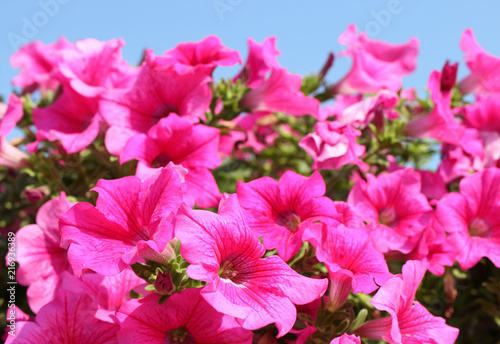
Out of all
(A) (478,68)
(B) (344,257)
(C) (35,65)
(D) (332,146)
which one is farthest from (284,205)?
(C) (35,65)

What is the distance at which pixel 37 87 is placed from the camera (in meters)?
2.06

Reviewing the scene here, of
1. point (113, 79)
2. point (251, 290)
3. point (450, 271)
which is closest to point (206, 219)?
point (251, 290)

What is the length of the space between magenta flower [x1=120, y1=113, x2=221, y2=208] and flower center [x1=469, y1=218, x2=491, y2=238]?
0.76m

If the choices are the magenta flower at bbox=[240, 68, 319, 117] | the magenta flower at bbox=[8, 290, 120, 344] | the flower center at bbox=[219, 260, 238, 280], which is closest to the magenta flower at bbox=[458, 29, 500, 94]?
the magenta flower at bbox=[240, 68, 319, 117]

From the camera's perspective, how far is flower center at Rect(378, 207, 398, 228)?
144cm

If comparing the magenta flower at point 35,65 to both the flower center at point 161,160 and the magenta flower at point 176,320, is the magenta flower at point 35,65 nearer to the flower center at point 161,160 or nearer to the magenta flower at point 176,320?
the flower center at point 161,160

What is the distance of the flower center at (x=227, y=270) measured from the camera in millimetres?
1013

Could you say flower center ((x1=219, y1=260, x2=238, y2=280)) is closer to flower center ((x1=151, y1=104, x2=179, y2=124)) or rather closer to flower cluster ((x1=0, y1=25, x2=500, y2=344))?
flower cluster ((x1=0, y1=25, x2=500, y2=344))

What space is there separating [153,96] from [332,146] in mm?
551

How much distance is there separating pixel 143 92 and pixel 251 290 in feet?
2.40

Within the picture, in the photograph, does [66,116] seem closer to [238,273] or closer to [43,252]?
[43,252]

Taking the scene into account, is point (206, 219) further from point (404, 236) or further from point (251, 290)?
point (404, 236)

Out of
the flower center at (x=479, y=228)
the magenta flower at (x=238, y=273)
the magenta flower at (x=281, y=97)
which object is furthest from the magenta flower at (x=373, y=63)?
the magenta flower at (x=238, y=273)

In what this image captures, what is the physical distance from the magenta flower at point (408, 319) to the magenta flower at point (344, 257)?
0.16 ft
